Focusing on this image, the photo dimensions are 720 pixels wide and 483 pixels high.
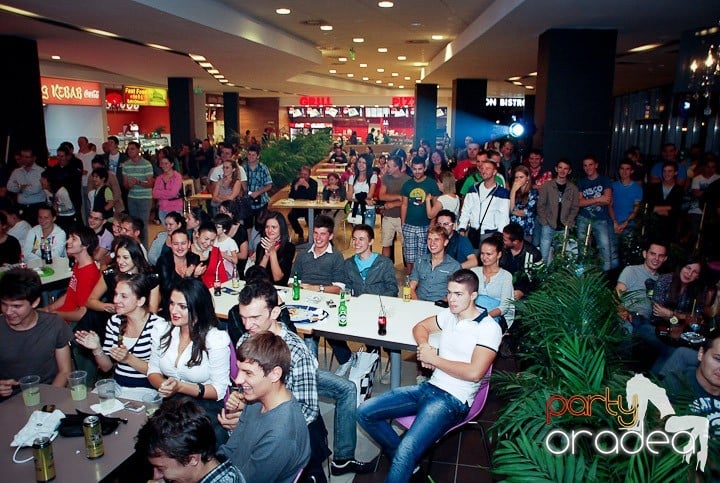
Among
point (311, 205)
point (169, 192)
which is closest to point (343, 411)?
point (169, 192)

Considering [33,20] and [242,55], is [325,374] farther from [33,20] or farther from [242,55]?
[242,55]

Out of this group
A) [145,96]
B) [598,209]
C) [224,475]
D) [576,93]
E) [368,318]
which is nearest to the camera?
[224,475]

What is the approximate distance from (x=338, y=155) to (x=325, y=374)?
13.9 m

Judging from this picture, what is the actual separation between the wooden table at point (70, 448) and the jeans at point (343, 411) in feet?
4.08

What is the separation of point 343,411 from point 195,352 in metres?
1.09

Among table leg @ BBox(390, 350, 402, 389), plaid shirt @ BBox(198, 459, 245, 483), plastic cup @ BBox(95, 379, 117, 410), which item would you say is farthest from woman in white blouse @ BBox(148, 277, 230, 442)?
table leg @ BBox(390, 350, 402, 389)

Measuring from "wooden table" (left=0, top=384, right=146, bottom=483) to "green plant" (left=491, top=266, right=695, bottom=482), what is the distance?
5.75 ft

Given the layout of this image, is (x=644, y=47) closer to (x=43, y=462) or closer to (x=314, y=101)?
(x=43, y=462)

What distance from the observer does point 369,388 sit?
4.25 metres

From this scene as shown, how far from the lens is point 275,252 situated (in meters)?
5.47

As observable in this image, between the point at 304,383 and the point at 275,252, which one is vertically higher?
the point at 275,252

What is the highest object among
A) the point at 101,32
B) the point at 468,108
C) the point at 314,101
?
Result: the point at 314,101

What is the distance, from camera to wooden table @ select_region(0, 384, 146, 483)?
96.0 inches

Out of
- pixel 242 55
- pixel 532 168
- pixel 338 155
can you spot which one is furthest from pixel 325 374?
pixel 338 155
